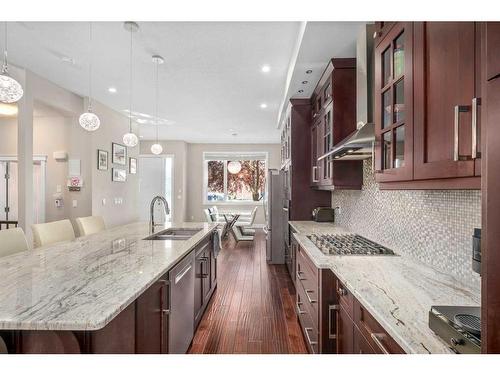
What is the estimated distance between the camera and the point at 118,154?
19.4 ft

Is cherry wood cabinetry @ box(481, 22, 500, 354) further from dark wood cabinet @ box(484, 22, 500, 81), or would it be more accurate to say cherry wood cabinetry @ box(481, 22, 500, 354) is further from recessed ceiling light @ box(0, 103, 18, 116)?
recessed ceiling light @ box(0, 103, 18, 116)

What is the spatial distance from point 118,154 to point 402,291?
228 inches

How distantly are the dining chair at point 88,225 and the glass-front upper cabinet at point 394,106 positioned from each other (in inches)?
122

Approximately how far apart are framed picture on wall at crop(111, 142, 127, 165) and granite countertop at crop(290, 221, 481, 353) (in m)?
4.94

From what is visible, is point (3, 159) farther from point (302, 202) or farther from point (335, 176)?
point (335, 176)

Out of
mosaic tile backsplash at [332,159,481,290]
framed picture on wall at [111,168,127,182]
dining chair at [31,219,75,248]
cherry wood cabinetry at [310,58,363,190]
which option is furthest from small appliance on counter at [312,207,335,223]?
framed picture on wall at [111,168,127,182]

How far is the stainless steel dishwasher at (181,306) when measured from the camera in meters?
1.85

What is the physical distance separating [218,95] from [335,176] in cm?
267

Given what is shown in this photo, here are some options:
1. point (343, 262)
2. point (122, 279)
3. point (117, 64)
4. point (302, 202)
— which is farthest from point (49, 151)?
point (343, 262)

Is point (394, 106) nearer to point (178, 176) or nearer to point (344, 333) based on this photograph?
point (344, 333)

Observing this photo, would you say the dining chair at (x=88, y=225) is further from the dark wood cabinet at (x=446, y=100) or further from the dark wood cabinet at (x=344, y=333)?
the dark wood cabinet at (x=446, y=100)

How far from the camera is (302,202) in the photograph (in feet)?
14.4

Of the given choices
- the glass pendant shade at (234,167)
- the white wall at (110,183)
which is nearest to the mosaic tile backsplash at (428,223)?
the white wall at (110,183)

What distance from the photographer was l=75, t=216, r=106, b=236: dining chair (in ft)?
10.8
